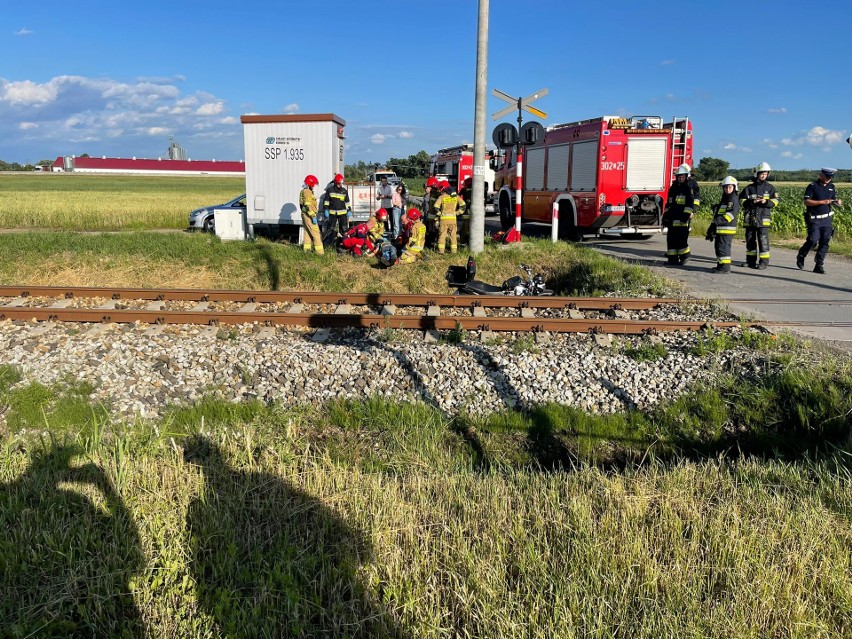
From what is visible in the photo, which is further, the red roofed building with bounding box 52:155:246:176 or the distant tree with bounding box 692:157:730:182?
the red roofed building with bounding box 52:155:246:176

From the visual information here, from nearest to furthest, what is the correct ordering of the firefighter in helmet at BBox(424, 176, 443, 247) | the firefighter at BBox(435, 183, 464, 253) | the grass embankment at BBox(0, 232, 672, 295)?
the grass embankment at BBox(0, 232, 672, 295)
the firefighter at BBox(435, 183, 464, 253)
the firefighter in helmet at BBox(424, 176, 443, 247)

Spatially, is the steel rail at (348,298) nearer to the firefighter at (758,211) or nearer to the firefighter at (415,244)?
the firefighter at (415,244)

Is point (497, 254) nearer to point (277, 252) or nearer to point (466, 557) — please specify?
point (277, 252)

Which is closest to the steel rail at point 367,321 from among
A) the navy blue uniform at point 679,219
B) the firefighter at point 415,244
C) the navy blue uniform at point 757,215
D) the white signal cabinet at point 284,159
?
the navy blue uniform at point 757,215

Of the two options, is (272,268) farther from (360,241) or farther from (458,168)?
(458,168)

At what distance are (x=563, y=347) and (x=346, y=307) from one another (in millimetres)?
3369

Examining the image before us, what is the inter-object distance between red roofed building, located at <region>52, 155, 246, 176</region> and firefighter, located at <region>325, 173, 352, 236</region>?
99564 millimetres

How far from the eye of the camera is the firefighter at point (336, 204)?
1342cm

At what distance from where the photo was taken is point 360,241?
42.0ft

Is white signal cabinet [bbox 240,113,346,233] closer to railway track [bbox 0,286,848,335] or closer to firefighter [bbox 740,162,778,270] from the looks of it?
railway track [bbox 0,286,848,335]

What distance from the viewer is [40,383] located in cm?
630

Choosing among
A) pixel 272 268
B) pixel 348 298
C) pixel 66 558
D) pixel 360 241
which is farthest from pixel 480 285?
pixel 66 558

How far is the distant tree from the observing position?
68438 millimetres

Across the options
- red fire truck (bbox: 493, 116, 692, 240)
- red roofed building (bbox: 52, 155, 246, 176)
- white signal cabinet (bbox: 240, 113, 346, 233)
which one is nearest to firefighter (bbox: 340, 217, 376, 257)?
white signal cabinet (bbox: 240, 113, 346, 233)
